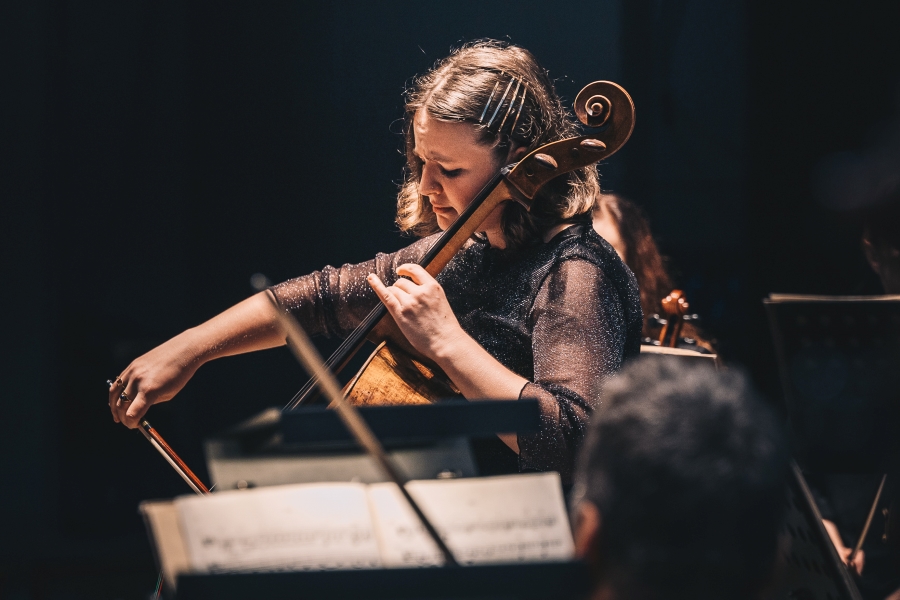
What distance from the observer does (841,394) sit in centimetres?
164

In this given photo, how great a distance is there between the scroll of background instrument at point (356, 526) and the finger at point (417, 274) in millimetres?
536

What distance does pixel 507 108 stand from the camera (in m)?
1.54

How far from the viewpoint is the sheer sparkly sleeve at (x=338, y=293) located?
1.74 metres

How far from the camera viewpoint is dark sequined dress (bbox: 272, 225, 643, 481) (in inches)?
52.3

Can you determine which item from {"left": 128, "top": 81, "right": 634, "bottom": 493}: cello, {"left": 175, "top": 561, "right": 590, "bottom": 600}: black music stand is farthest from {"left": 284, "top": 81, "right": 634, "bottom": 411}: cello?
{"left": 175, "top": 561, "right": 590, "bottom": 600}: black music stand

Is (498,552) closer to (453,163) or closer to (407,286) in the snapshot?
(407,286)

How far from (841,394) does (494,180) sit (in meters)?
A: 0.75

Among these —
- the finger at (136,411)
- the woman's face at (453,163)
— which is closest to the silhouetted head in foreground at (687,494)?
the woman's face at (453,163)

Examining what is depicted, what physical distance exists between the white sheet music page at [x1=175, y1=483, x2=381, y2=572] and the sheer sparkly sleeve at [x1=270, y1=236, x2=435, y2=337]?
2.80 feet

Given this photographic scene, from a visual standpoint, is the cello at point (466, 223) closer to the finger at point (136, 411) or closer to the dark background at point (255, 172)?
the finger at point (136, 411)

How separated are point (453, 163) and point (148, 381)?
0.64 m

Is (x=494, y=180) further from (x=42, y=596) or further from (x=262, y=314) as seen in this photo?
(x=42, y=596)

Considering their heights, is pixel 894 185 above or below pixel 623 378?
below

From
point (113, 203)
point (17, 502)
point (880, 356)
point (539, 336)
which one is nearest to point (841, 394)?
point (880, 356)
